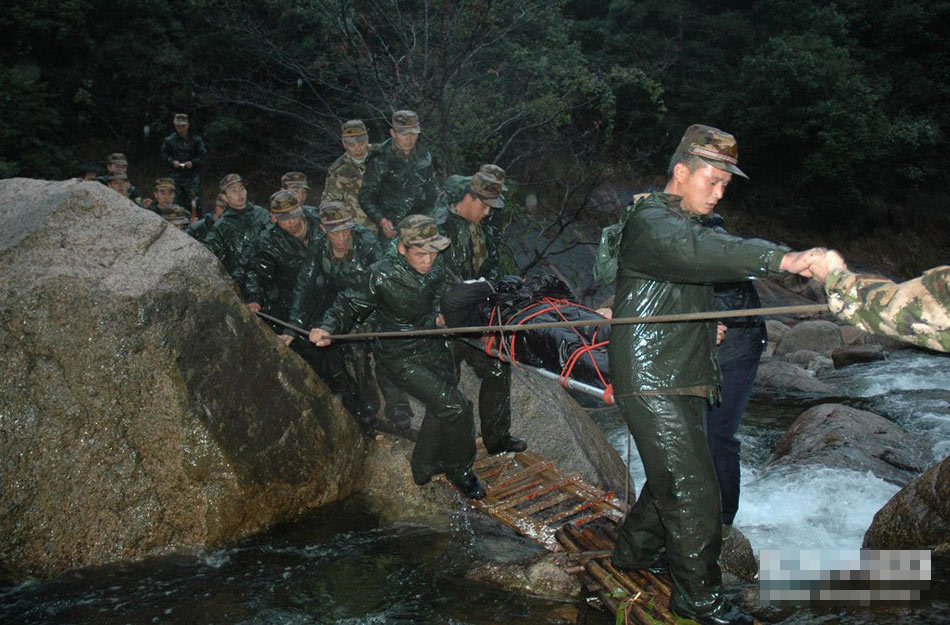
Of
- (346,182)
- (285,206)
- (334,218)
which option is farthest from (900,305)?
(346,182)

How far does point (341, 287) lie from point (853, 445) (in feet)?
16.8

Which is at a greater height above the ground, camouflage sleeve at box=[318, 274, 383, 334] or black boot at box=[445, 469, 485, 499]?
camouflage sleeve at box=[318, 274, 383, 334]

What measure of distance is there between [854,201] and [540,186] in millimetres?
9400

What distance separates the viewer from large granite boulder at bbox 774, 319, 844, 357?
605 inches

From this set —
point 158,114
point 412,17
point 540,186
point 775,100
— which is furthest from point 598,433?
point 775,100

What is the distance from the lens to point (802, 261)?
2787mm

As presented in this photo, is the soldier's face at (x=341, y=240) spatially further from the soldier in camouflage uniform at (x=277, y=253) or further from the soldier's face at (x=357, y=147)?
the soldier's face at (x=357, y=147)

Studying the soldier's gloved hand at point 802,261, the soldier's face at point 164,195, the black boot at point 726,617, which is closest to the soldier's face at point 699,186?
the soldier's gloved hand at point 802,261

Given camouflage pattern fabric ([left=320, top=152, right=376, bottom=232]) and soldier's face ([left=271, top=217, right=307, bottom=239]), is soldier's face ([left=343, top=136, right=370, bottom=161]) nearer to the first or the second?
camouflage pattern fabric ([left=320, top=152, right=376, bottom=232])

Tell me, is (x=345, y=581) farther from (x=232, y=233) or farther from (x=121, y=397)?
(x=232, y=233)

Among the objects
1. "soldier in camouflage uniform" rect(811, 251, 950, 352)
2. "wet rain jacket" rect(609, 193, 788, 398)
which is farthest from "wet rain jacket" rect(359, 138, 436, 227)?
"soldier in camouflage uniform" rect(811, 251, 950, 352)

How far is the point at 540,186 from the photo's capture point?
2047cm

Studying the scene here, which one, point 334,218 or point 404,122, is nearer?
point 334,218

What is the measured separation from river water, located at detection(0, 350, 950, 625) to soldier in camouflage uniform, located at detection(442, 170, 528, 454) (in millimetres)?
915
